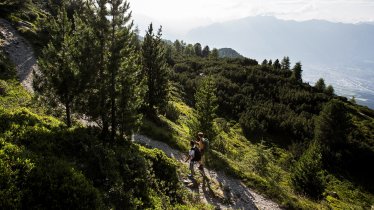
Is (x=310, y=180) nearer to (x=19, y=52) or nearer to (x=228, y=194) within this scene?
(x=228, y=194)

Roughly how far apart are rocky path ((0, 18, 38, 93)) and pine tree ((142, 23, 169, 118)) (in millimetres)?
14658

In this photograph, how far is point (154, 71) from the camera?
40812 mm

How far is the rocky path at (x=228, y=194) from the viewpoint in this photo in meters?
22.3

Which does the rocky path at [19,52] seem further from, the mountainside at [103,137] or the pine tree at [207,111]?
the pine tree at [207,111]

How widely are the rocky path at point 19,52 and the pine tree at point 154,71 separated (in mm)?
14658

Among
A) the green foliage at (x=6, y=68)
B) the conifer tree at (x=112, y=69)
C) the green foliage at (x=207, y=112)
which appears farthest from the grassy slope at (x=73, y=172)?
the green foliage at (x=6, y=68)

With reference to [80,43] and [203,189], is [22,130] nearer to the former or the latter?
[80,43]

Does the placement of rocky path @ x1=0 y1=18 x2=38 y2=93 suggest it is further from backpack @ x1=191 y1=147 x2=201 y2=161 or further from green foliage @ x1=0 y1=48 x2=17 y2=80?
backpack @ x1=191 y1=147 x2=201 y2=161

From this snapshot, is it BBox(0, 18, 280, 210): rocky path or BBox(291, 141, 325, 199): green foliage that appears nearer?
BBox(0, 18, 280, 210): rocky path

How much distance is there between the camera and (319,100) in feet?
342

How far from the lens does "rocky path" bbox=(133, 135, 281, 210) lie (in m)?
22.3

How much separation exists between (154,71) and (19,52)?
70.4ft

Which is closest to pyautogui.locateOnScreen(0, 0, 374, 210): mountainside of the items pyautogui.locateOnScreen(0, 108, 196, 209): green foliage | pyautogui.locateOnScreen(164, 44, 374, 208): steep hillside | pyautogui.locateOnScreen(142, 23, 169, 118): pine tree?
pyautogui.locateOnScreen(0, 108, 196, 209): green foliage

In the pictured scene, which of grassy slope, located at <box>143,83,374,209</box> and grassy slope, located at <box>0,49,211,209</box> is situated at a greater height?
grassy slope, located at <box>0,49,211,209</box>
